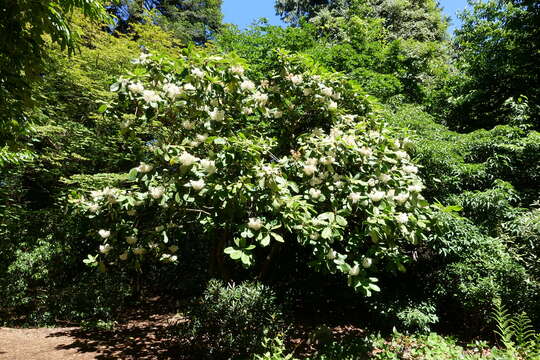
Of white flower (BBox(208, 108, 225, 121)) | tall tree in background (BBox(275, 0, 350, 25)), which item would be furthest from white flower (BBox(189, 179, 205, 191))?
tall tree in background (BBox(275, 0, 350, 25))

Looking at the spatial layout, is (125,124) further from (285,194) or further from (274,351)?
(274,351)

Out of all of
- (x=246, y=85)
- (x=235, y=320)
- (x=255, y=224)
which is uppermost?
(x=246, y=85)

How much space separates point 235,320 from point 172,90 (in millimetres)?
2529

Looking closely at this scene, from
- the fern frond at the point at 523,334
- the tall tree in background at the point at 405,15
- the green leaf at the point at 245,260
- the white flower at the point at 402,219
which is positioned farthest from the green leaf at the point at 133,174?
the tall tree in background at the point at 405,15

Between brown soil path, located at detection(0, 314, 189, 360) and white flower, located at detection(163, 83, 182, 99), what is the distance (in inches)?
115

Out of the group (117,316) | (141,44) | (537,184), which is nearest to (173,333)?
(117,316)

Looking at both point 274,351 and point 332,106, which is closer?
point 274,351

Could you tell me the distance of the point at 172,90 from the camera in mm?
3152

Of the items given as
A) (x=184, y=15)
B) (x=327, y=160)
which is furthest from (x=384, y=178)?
(x=184, y=15)

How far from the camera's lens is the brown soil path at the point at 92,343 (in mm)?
3929

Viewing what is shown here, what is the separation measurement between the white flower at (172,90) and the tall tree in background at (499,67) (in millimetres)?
7392

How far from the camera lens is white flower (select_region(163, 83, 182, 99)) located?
316cm

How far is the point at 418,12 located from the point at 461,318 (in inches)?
619

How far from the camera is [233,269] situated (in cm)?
514
